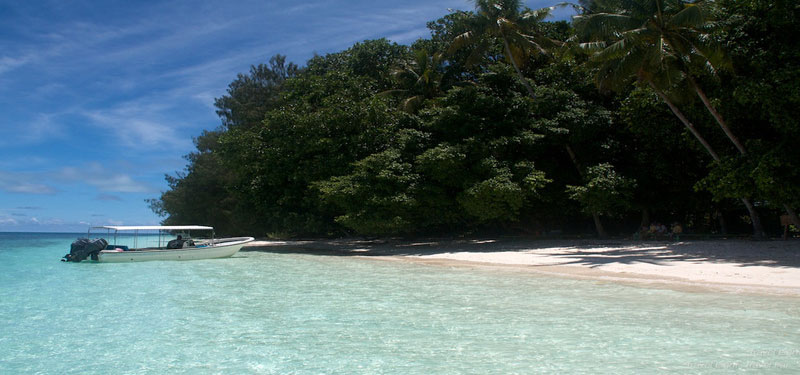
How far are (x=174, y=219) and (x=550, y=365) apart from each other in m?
43.5

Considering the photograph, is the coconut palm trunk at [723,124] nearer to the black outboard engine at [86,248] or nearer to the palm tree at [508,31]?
the palm tree at [508,31]

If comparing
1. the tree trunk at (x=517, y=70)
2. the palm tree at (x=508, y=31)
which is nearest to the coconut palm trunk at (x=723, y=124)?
the palm tree at (x=508, y=31)

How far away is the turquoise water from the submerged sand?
1443 mm

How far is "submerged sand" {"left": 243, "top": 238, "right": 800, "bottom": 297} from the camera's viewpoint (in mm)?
10961

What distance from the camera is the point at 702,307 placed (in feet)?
27.6

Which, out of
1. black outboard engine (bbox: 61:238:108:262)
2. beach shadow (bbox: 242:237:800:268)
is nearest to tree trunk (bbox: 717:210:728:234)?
beach shadow (bbox: 242:237:800:268)

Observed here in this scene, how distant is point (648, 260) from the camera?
1412cm

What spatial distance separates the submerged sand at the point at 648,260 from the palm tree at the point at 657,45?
3.54 meters

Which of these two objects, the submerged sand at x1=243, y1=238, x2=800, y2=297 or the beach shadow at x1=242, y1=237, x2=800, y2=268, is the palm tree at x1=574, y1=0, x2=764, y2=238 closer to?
the beach shadow at x1=242, y1=237, x2=800, y2=268

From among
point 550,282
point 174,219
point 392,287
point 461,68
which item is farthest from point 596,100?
point 174,219

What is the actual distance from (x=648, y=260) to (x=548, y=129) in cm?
740

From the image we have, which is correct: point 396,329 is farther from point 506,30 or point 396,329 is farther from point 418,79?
point 418,79

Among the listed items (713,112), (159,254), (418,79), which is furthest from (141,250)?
(713,112)

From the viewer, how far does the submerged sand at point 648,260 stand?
36.0 feet
